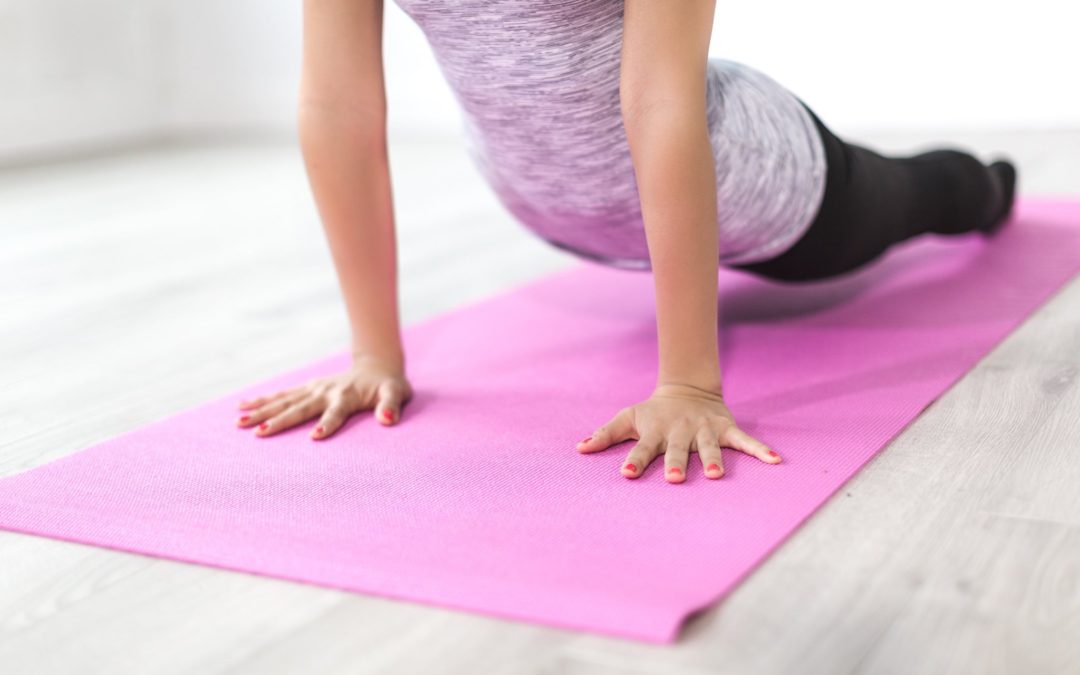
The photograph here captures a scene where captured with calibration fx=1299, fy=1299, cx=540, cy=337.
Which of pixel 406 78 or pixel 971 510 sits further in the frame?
pixel 406 78

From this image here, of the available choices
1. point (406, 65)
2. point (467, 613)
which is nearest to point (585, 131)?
point (467, 613)

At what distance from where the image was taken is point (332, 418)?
1233mm

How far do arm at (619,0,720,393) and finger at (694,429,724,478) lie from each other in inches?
2.4

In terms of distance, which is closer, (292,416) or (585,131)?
(292,416)

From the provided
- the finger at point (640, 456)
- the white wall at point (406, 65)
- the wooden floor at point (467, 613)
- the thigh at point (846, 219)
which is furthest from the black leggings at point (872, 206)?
the white wall at point (406, 65)

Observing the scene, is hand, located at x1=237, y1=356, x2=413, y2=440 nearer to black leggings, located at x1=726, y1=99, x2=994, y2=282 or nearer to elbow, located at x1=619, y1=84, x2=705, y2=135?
elbow, located at x1=619, y1=84, x2=705, y2=135

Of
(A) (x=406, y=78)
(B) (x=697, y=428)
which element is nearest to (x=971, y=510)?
(B) (x=697, y=428)

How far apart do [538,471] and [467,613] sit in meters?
0.26

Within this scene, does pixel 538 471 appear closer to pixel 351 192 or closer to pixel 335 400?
pixel 335 400

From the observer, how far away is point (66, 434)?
4.27 feet

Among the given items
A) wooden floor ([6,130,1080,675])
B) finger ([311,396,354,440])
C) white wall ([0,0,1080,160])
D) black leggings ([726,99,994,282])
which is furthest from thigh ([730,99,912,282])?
white wall ([0,0,1080,160])

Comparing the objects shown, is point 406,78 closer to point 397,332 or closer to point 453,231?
point 453,231

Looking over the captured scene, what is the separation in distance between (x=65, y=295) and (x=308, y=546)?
1212 mm

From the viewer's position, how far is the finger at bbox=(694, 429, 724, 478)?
1.04 metres
